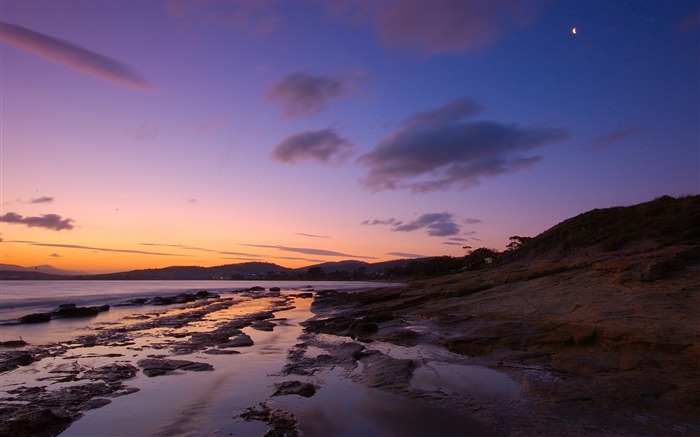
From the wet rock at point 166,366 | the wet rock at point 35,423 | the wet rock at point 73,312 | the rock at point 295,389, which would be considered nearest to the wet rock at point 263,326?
the wet rock at point 166,366

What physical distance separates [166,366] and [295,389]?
4.56 meters

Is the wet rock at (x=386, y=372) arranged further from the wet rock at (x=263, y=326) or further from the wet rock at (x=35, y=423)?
the wet rock at (x=263, y=326)

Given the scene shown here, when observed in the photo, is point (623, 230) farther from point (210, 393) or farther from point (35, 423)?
point (35, 423)

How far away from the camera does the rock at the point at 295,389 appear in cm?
877

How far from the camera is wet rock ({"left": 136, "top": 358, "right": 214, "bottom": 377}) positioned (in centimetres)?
1085

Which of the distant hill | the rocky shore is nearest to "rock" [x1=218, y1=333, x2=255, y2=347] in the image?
the rocky shore

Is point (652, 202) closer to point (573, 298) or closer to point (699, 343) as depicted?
point (573, 298)

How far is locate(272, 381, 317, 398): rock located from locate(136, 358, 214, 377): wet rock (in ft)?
9.83

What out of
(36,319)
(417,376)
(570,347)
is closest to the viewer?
(417,376)

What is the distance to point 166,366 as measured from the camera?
11.4 meters

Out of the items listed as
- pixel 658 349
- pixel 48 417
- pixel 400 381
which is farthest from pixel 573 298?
pixel 48 417

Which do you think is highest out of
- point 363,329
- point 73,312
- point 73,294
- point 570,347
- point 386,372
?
point 570,347

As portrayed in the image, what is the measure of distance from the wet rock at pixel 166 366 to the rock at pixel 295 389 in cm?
300

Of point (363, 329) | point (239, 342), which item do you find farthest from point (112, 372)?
point (363, 329)
